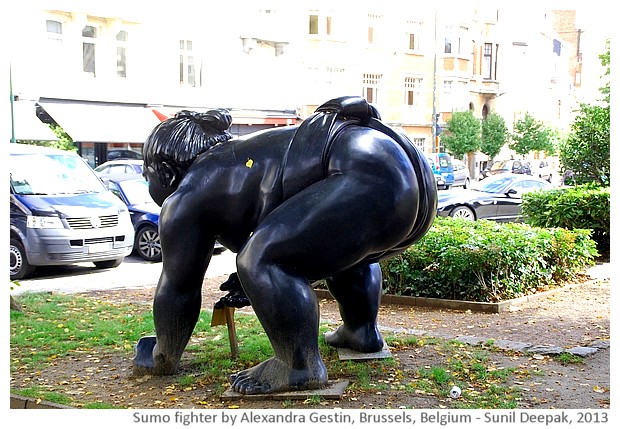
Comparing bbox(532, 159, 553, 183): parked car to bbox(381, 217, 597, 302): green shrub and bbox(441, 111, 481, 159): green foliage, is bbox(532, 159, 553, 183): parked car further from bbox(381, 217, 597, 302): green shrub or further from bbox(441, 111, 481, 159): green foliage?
bbox(381, 217, 597, 302): green shrub

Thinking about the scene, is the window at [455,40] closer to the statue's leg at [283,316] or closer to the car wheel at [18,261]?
the car wheel at [18,261]

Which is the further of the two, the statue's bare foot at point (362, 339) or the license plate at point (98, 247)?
the license plate at point (98, 247)

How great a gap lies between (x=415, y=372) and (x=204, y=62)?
90.0 ft

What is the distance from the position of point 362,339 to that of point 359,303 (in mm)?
297

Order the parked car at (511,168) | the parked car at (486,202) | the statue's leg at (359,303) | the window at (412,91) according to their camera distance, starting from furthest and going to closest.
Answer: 1. the window at (412,91)
2. the parked car at (511,168)
3. the parked car at (486,202)
4. the statue's leg at (359,303)

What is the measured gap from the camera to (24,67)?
25.9 meters

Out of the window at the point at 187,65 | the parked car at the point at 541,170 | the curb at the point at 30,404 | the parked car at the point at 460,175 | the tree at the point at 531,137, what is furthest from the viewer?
the tree at the point at 531,137

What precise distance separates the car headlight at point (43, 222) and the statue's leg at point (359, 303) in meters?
6.66

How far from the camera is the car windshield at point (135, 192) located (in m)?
13.7

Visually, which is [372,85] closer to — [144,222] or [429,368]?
[144,222]

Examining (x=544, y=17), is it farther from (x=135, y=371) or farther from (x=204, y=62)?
(x=135, y=371)

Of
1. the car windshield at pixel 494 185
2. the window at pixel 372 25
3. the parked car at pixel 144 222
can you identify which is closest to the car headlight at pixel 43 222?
the parked car at pixel 144 222

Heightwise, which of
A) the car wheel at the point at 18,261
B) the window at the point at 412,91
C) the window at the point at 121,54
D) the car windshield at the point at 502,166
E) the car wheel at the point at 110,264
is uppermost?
the window at the point at 121,54

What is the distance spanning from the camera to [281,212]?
4.51 m
